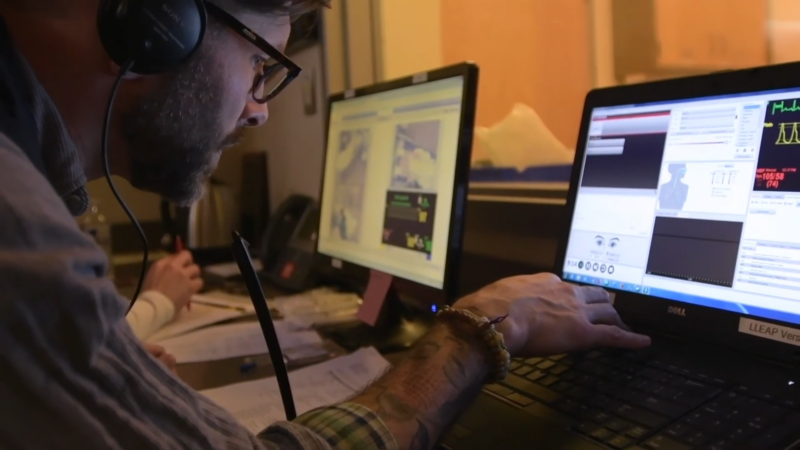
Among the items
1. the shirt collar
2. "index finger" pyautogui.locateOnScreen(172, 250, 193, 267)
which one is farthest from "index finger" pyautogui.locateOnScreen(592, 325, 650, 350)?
"index finger" pyautogui.locateOnScreen(172, 250, 193, 267)

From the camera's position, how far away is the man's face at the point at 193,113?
26.0 inches

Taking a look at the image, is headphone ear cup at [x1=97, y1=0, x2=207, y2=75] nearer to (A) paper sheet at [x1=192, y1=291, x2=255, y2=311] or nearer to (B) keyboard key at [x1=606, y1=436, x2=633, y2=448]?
(B) keyboard key at [x1=606, y1=436, x2=633, y2=448]

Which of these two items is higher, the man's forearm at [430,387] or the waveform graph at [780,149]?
the waveform graph at [780,149]

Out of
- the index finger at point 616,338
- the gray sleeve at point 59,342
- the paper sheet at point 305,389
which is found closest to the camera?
the gray sleeve at point 59,342

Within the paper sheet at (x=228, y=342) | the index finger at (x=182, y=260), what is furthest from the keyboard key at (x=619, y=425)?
the index finger at (x=182, y=260)

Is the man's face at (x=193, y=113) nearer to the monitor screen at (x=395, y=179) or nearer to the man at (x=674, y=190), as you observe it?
the monitor screen at (x=395, y=179)

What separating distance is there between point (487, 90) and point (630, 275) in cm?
102

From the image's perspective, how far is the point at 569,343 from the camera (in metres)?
0.71

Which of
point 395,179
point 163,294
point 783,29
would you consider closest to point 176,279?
point 163,294

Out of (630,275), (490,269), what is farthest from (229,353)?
(630,275)

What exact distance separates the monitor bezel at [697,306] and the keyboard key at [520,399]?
21 centimetres

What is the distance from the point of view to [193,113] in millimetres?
677

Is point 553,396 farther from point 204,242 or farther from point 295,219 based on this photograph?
point 204,242

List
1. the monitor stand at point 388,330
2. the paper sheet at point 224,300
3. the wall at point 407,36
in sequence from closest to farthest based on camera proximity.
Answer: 1. the monitor stand at point 388,330
2. the paper sheet at point 224,300
3. the wall at point 407,36
